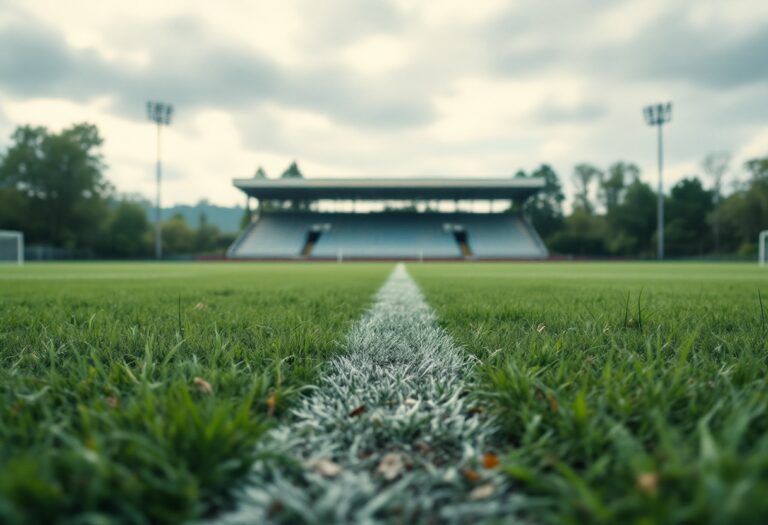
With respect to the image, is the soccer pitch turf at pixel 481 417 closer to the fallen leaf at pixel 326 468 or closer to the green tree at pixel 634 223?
the fallen leaf at pixel 326 468

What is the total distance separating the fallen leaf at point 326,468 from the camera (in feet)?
2.18

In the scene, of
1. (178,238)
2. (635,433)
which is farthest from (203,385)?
(178,238)

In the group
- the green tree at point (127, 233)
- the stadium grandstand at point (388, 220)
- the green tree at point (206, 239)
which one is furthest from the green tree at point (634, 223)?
the green tree at point (127, 233)

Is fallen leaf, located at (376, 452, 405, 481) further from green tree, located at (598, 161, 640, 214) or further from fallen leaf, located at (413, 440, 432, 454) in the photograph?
green tree, located at (598, 161, 640, 214)

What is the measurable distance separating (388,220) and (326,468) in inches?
1348

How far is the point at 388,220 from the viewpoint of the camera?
34.7 metres

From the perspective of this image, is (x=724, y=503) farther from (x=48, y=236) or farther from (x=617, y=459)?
(x=48, y=236)

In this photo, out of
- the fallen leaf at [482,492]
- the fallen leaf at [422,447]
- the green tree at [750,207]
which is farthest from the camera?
the green tree at [750,207]

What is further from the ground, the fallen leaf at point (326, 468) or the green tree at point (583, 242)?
the green tree at point (583, 242)

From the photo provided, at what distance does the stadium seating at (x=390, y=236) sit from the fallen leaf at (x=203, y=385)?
2832 centimetres

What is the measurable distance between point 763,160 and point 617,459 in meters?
46.3

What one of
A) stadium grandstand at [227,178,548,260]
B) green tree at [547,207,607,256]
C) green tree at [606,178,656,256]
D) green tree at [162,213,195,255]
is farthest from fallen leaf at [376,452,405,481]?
green tree at [162,213,195,255]

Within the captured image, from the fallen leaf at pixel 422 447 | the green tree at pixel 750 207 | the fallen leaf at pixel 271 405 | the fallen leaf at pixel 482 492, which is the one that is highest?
the green tree at pixel 750 207

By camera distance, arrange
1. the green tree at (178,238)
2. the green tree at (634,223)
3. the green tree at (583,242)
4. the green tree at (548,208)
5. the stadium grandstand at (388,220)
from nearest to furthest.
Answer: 1. the stadium grandstand at (388,220)
2. the green tree at (634,223)
3. the green tree at (583,242)
4. the green tree at (178,238)
5. the green tree at (548,208)
